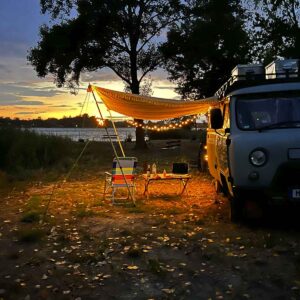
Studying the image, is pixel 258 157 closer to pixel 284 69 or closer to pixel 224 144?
pixel 224 144

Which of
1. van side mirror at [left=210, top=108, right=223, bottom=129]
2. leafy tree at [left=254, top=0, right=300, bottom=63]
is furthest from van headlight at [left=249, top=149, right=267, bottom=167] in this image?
leafy tree at [left=254, top=0, right=300, bottom=63]

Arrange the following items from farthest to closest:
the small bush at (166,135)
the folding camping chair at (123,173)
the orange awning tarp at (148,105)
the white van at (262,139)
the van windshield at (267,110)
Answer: the small bush at (166,135) < the orange awning tarp at (148,105) < the folding camping chair at (123,173) < the van windshield at (267,110) < the white van at (262,139)

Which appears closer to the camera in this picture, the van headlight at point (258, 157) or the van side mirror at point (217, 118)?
the van headlight at point (258, 157)

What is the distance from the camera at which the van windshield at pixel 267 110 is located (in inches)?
295

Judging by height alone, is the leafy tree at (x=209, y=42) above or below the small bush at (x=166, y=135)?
above

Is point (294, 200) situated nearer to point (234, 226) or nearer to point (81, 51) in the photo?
point (234, 226)

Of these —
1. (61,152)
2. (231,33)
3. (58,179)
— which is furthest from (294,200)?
(231,33)

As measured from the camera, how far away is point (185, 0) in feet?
98.1

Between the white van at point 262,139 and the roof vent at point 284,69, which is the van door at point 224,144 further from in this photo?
the roof vent at point 284,69

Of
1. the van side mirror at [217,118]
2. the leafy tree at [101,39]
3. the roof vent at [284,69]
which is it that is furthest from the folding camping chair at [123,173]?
the leafy tree at [101,39]

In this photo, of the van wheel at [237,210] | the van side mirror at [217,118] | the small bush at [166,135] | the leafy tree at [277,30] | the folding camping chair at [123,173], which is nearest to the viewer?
the van wheel at [237,210]

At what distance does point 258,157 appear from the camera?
7.11 meters

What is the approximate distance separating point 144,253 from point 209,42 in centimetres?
2393

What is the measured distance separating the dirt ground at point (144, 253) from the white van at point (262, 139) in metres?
0.77
